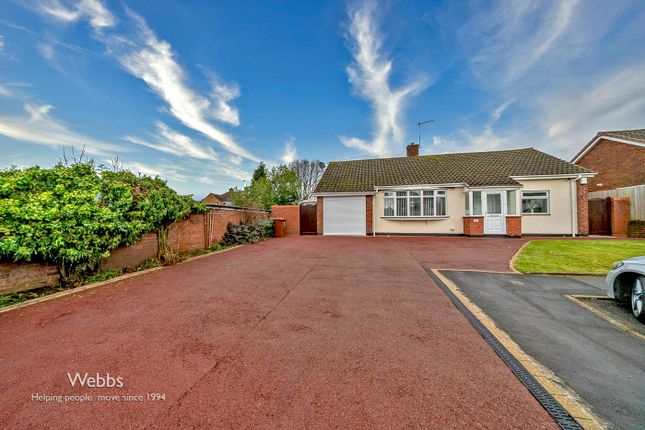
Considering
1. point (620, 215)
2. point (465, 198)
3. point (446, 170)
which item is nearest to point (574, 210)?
point (620, 215)

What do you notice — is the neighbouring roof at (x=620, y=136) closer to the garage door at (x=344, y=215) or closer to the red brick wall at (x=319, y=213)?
the garage door at (x=344, y=215)

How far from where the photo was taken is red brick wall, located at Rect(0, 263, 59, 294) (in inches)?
180

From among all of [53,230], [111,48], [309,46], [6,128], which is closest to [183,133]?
[111,48]

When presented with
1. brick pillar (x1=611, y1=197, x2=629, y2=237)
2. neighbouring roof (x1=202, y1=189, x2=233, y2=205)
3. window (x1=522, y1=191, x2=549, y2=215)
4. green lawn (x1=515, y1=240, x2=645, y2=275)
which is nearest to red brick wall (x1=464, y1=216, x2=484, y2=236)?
window (x1=522, y1=191, x2=549, y2=215)

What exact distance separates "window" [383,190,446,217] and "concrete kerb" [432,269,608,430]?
1254 centimetres

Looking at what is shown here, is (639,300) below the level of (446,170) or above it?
below

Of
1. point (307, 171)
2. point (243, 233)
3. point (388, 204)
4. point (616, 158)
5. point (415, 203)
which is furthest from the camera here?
point (307, 171)

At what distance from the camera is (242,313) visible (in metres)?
3.84

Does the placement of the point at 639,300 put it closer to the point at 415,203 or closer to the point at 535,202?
the point at 415,203

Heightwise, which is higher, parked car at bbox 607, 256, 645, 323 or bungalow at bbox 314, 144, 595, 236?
bungalow at bbox 314, 144, 595, 236

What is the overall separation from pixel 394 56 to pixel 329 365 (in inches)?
524

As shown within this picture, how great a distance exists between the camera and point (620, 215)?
1373 cm

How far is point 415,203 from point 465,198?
285 cm

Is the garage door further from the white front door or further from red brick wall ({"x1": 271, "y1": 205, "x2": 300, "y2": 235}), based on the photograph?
the white front door
